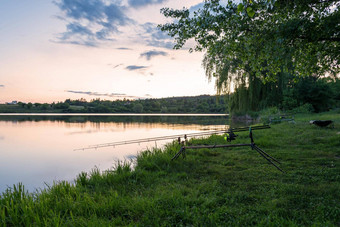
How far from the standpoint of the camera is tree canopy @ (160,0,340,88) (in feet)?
20.4

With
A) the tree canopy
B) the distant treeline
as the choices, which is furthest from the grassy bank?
the distant treeline

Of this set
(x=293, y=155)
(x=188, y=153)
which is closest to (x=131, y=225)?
(x=188, y=153)

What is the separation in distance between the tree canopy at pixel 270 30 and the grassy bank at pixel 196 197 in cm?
353

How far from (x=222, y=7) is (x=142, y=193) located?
6450 mm

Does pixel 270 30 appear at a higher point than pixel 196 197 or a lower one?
higher

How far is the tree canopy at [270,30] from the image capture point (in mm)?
6227

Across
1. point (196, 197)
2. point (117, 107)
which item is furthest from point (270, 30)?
point (117, 107)

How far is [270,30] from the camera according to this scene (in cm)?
668

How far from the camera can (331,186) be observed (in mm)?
4281

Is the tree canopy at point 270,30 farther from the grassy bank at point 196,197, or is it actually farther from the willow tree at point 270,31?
the grassy bank at point 196,197

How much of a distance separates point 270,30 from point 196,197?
220 inches

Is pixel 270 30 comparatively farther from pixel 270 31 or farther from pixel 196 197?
pixel 196 197

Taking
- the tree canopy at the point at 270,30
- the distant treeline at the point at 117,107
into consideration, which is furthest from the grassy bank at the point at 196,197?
the distant treeline at the point at 117,107

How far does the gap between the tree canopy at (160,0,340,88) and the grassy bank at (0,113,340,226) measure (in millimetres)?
3531
